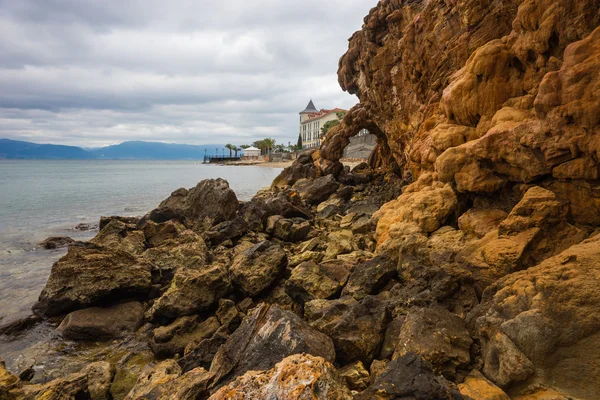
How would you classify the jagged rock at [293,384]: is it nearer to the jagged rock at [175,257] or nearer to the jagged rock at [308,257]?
the jagged rock at [308,257]

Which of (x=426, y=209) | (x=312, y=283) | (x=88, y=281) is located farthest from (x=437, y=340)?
(x=88, y=281)

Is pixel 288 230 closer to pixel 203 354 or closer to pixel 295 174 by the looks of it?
pixel 203 354

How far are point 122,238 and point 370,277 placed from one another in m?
10.4

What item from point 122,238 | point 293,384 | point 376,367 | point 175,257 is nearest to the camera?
point 293,384

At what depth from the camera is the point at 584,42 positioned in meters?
6.34

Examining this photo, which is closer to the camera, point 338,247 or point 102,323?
point 102,323

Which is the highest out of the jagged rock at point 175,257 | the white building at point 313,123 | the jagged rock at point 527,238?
the white building at point 313,123

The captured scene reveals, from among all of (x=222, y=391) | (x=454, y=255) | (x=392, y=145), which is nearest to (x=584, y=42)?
(x=454, y=255)

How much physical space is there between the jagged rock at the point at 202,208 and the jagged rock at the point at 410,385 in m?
14.3

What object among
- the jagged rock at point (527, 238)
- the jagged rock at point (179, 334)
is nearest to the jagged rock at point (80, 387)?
the jagged rock at point (179, 334)

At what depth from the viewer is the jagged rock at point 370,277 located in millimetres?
8086

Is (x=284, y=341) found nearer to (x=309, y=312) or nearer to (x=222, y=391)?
(x=222, y=391)

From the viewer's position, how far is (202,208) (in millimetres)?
18531

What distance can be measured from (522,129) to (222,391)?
764 cm
